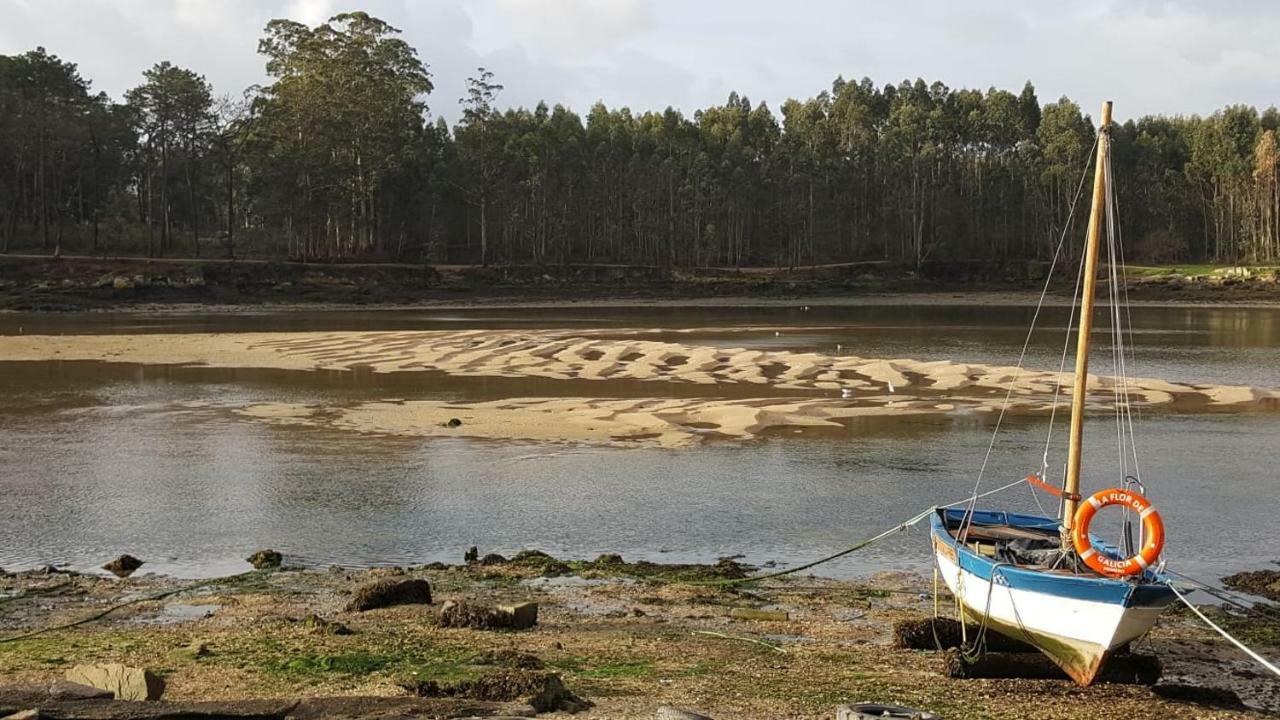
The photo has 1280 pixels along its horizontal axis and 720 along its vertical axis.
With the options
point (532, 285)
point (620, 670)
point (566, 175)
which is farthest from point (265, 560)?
point (566, 175)

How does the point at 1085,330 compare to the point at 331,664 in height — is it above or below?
above

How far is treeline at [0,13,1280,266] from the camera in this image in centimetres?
9531

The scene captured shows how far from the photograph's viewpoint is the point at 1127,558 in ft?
39.6

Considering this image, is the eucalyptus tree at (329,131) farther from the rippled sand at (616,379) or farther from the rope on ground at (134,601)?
the rope on ground at (134,601)

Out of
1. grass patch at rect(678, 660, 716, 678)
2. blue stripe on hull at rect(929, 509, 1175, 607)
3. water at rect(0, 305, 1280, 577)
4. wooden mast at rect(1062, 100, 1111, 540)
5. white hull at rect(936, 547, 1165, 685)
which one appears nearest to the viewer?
blue stripe on hull at rect(929, 509, 1175, 607)

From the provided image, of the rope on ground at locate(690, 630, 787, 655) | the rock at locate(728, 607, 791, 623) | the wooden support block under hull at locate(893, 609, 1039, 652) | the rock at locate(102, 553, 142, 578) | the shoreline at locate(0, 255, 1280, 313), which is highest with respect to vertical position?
the shoreline at locate(0, 255, 1280, 313)

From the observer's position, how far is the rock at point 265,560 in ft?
54.4

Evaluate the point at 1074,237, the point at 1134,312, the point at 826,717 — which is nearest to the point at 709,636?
the point at 826,717

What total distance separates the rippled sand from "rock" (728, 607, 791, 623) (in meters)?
13.0

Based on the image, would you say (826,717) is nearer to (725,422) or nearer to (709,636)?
(709,636)

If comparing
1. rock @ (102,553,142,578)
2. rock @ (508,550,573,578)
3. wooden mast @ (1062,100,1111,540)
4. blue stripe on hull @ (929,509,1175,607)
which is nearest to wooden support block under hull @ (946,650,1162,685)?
blue stripe on hull @ (929,509,1175,607)

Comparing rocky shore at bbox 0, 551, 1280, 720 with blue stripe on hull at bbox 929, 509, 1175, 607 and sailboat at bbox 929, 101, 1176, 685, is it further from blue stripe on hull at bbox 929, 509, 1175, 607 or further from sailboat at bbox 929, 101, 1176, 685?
blue stripe on hull at bbox 929, 509, 1175, 607

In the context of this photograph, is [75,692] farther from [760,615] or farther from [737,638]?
[760,615]

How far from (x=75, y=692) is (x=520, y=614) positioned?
4.89m
